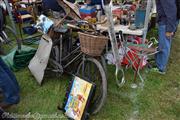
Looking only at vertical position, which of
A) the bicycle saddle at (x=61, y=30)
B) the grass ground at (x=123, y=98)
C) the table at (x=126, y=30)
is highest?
the bicycle saddle at (x=61, y=30)

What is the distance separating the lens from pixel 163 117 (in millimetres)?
3117

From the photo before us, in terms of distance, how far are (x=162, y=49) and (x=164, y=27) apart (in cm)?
41

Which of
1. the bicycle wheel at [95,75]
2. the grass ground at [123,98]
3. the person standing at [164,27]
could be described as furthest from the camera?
the person standing at [164,27]

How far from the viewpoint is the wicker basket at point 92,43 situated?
2869 mm

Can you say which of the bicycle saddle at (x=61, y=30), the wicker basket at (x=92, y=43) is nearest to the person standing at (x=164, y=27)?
the wicker basket at (x=92, y=43)

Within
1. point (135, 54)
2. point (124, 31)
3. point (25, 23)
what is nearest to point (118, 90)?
point (135, 54)

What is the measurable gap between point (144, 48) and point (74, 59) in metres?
1.19

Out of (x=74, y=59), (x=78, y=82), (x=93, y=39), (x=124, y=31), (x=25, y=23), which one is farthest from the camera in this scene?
(x=25, y=23)

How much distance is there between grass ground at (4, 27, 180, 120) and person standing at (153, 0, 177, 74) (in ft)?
0.86

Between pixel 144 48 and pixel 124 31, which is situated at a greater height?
pixel 124 31

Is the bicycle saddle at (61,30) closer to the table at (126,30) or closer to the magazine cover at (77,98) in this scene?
the table at (126,30)

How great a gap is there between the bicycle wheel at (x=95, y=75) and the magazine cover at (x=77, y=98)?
160mm

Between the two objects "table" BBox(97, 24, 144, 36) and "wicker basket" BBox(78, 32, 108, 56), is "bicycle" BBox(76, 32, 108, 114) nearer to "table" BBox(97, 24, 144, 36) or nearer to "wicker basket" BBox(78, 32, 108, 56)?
"wicker basket" BBox(78, 32, 108, 56)

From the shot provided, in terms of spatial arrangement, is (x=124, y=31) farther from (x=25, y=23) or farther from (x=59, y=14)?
(x=25, y=23)
